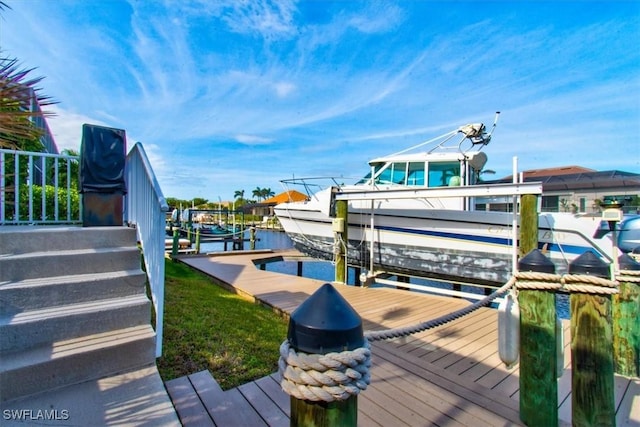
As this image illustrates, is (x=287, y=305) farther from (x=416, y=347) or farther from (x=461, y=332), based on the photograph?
(x=461, y=332)

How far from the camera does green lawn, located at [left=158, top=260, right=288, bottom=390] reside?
237 cm

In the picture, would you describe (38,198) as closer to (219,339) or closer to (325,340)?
(219,339)

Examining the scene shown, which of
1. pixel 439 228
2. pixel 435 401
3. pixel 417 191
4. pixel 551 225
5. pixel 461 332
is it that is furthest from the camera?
pixel 439 228

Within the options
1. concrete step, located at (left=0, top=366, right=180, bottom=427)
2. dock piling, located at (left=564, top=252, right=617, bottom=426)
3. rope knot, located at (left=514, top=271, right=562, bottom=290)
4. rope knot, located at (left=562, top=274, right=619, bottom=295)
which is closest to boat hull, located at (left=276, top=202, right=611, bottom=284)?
dock piling, located at (left=564, top=252, right=617, bottom=426)

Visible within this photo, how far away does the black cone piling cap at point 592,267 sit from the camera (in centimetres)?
164

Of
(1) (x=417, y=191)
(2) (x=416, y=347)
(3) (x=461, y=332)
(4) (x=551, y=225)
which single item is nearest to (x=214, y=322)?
(2) (x=416, y=347)

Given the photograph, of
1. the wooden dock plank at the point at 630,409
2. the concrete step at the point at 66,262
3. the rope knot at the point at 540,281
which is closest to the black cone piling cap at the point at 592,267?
the rope knot at the point at 540,281

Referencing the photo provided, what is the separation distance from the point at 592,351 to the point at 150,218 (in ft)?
10.8

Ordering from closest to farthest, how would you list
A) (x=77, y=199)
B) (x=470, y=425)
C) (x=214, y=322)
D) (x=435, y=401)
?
(x=470, y=425) < (x=435, y=401) < (x=214, y=322) < (x=77, y=199)

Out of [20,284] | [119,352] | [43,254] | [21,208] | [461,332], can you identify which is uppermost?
[21,208]

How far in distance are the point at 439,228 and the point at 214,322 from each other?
462 centimetres

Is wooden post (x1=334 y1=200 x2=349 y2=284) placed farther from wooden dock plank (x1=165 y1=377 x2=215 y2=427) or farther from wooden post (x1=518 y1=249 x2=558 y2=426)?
wooden post (x1=518 y1=249 x2=558 y2=426)

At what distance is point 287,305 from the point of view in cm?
437

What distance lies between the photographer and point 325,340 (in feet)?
2.43
